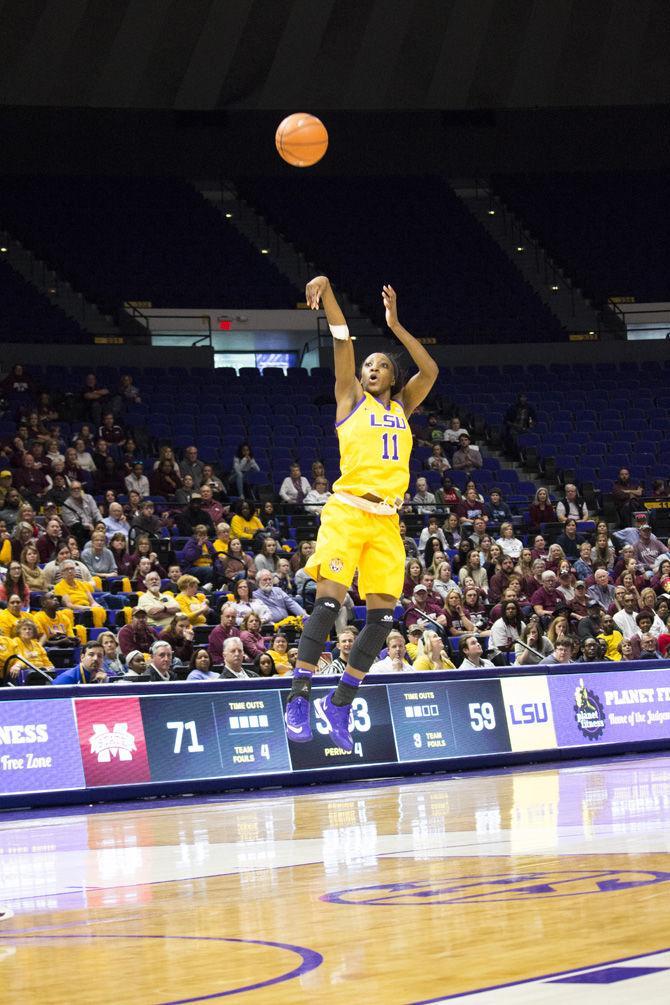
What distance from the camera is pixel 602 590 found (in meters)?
19.8

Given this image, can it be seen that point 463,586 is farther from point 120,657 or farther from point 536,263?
point 536,263

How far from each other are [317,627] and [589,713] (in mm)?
7978

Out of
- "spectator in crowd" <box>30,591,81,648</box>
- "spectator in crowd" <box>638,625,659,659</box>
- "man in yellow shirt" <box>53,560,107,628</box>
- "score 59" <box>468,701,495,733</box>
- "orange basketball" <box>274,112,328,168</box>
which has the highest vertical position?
"orange basketball" <box>274,112,328,168</box>

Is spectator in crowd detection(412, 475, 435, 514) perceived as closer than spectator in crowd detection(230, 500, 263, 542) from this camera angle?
No

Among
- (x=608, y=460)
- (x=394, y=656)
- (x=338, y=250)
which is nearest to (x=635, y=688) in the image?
(x=394, y=656)

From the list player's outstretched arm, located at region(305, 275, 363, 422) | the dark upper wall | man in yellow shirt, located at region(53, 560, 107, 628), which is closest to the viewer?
player's outstretched arm, located at region(305, 275, 363, 422)

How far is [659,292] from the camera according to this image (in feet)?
117

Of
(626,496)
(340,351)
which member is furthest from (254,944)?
(626,496)

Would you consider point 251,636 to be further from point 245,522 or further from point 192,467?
point 192,467

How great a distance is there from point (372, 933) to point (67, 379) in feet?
75.0

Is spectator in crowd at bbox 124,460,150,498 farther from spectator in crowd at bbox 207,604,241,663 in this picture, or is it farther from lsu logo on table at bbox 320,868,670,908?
lsu logo on table at bbox 320,868,670,908

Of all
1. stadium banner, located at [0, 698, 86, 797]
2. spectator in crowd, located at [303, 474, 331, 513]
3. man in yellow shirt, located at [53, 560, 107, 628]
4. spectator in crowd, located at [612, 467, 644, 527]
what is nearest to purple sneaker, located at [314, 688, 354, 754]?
stadium banner, located at [0, 698, 86, 797]

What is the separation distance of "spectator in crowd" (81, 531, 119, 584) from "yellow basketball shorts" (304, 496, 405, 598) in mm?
9426

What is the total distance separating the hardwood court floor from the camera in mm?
3535
